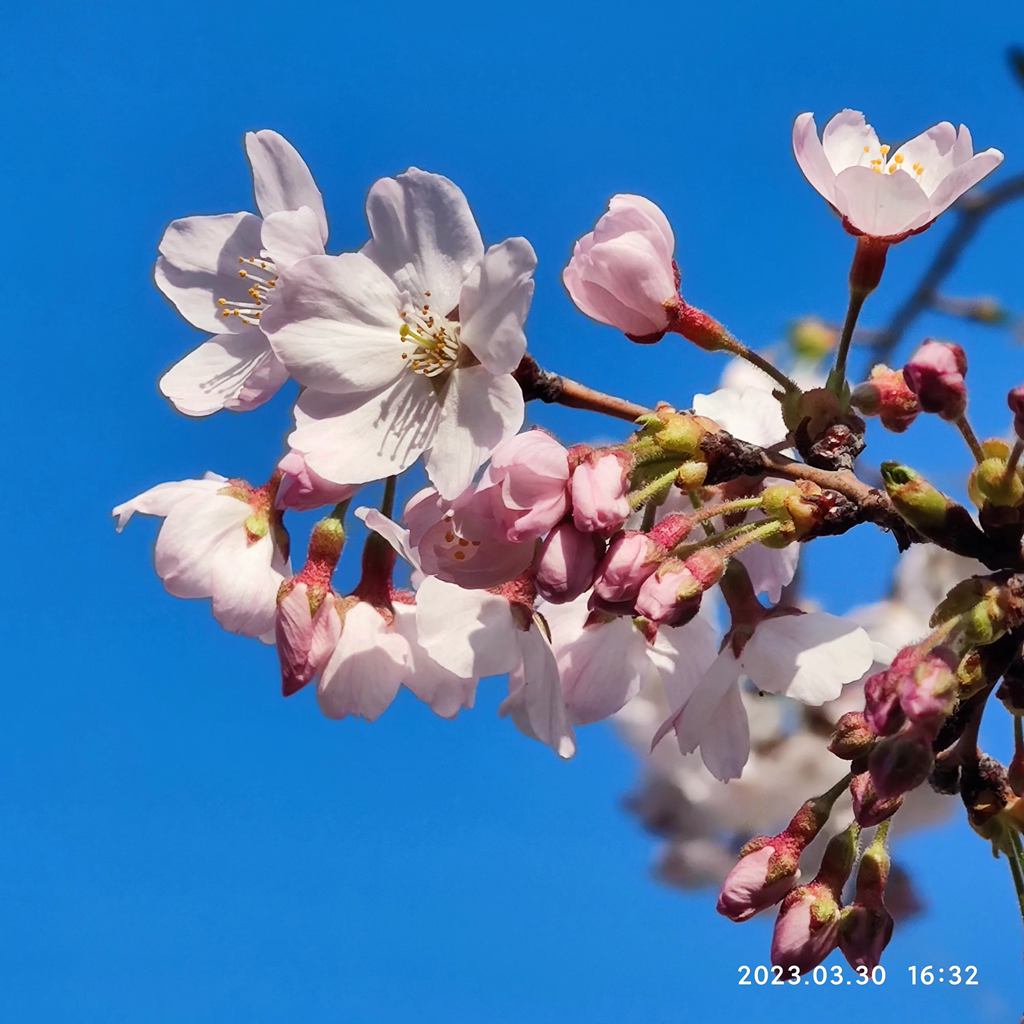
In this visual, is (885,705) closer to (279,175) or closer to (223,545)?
(223,545)

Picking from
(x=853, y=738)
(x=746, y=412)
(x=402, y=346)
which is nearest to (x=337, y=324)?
(x=402, y=346)

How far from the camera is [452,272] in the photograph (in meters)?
1.94

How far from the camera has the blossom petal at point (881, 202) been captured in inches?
76.2

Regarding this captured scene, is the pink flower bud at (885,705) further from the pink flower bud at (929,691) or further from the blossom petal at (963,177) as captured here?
the blossom petal at (963,177)

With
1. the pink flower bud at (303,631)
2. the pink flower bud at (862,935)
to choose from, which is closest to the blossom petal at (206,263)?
the pink flower bud at (303,631)

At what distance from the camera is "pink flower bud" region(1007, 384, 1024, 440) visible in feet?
5.04

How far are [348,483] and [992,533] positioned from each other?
35.4 inches

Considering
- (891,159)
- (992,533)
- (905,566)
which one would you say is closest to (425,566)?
(992,533)

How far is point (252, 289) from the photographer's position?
223 centimetres

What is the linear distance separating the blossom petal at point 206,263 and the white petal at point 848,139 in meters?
1.00

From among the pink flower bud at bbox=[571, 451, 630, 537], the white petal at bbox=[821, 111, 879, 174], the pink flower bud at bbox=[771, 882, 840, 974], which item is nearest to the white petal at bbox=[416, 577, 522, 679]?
the pink flower bud at bbox=[571, 451, 630, 537]

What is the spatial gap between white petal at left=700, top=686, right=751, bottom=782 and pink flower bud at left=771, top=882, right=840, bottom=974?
0.70ft

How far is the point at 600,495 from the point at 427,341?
48 centimetres

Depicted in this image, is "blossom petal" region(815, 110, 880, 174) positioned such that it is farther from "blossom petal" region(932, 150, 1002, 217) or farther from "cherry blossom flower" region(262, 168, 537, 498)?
"cherry blossom flower" region(262, 168, 537, 498)
